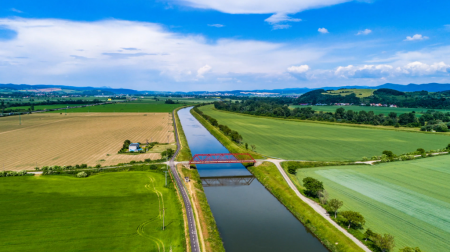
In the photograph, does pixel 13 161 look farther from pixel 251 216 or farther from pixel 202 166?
pixel 251 216

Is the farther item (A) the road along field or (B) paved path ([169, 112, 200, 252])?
(A) the road along field

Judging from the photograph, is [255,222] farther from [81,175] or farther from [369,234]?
[81,175]

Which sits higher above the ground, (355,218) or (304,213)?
(355,218)

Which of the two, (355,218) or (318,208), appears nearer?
(355,218)

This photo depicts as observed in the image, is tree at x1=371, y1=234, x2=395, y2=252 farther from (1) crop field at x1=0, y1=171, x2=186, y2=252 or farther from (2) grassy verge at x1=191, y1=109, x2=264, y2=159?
(2) grassy verge at x1=191, y1=109, x2=264, y2=159

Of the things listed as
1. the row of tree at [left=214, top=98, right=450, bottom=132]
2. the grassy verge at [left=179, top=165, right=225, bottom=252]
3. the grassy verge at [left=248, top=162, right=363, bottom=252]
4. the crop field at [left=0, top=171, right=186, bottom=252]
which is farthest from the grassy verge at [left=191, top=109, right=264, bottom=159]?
the row of tree at [left=214, top=98, right=450, bottom=132]

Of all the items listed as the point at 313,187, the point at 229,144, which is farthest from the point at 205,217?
the point at 229,144

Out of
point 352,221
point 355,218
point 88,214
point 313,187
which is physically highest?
point 313,187
